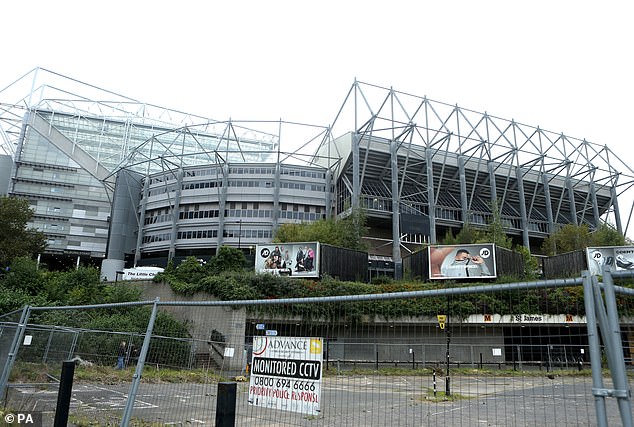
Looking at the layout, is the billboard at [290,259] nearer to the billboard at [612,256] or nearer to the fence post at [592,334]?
the billboard at [612,256]

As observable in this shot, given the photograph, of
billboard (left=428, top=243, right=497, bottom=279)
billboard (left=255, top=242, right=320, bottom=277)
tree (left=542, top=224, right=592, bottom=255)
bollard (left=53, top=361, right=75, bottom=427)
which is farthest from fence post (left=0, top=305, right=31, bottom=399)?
tree (left=542, top=224, right=592, bottom=255)

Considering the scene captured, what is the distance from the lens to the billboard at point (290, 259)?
4050 cm

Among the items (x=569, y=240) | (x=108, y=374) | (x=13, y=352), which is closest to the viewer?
(x=13, y=352)

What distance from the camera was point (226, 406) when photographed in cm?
430

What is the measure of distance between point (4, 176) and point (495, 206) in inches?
3188

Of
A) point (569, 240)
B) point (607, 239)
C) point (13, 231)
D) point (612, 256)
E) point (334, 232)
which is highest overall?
A: point (569, 240)

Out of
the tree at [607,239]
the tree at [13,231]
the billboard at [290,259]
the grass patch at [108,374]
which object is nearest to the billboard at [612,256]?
the tree at [607,239]

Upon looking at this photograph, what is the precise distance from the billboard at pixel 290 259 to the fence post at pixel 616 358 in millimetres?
36939

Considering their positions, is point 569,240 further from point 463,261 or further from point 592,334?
point 592,334

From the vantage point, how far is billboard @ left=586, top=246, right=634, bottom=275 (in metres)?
39.4

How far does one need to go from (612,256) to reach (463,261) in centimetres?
1296

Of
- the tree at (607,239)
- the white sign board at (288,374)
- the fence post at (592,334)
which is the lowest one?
the white sign board at (288,374)

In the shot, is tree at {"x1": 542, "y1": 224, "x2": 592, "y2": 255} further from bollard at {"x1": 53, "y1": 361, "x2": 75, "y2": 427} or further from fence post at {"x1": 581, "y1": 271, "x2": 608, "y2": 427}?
bollard at {"x1": 53, "y1": 361, "x2": 75, "y2": 427}

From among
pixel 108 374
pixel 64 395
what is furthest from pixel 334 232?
pixel 64 395
